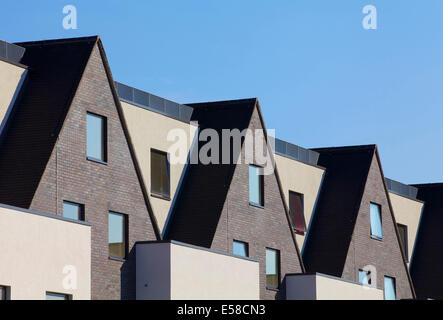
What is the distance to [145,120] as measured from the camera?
33.1m

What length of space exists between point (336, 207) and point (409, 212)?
27.9 ft

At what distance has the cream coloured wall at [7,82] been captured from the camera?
91.3 ft

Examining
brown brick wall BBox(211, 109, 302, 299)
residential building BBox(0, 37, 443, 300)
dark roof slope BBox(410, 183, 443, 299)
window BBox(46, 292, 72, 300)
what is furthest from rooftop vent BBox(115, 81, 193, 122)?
dark roof slope BBox(410, 183, 443, 299)

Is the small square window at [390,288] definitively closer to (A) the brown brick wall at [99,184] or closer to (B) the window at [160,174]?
(B) the window at [160,174]

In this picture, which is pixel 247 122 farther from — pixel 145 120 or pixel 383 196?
pixel 383 196

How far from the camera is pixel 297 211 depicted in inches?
1623

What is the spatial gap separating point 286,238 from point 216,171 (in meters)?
4.26

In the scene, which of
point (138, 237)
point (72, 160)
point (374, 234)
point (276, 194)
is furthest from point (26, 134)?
point (374, 234)

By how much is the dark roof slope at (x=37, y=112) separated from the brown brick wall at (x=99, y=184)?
0.86 ft

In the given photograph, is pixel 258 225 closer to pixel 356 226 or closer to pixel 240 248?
pixel 240 248

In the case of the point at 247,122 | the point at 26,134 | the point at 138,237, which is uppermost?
the point at 247,122

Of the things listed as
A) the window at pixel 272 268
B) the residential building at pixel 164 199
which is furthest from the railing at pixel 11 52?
the window at pixel 272 268

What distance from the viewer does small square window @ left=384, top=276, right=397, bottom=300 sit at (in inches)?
1704
